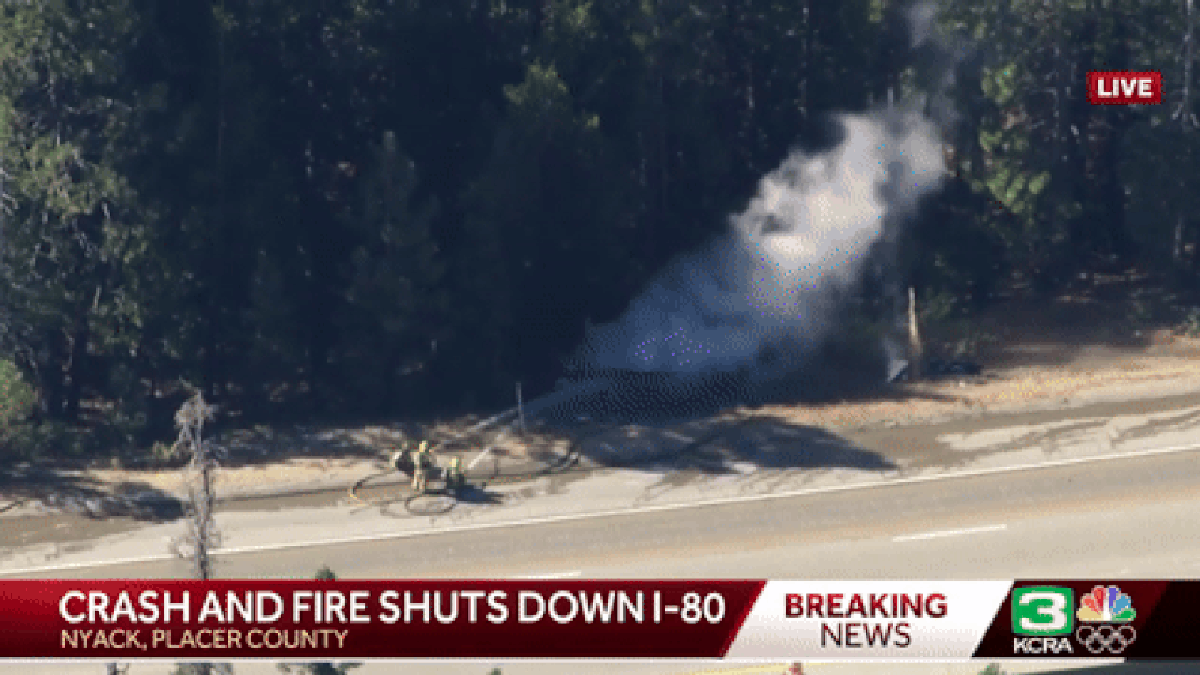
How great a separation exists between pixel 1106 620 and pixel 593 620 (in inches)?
221

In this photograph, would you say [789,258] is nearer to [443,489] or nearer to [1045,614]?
[443,489]

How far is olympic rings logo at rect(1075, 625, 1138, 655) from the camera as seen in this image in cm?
1884

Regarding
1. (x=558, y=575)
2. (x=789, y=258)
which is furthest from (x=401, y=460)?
(x=789, y=258)

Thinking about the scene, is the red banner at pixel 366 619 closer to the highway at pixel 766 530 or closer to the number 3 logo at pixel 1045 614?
the number 3 logo at pixel 1045 614

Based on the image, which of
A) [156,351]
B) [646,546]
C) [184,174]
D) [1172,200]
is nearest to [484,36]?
[184,174]

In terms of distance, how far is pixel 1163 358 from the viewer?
45344mm

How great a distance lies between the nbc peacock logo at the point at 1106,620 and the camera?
18859mm

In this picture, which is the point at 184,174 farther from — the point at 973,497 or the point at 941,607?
the point at 941,607

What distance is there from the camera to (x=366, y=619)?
18.7 m

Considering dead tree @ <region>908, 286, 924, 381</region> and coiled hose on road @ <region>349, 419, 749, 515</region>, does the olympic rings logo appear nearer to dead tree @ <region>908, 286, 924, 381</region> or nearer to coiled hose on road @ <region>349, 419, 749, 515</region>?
coiled hose on road @ <region>349, 419, 749, 515</region>

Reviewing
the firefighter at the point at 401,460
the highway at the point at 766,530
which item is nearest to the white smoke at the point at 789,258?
the highway at the point at 766,530

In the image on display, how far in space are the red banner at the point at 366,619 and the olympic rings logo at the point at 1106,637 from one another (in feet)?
12.4

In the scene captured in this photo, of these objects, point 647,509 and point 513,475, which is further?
point 513,475

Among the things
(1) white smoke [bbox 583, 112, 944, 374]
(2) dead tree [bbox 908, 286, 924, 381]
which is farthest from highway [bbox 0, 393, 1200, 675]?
(1) white smoke [bbox 583, 112, 944, 374]
